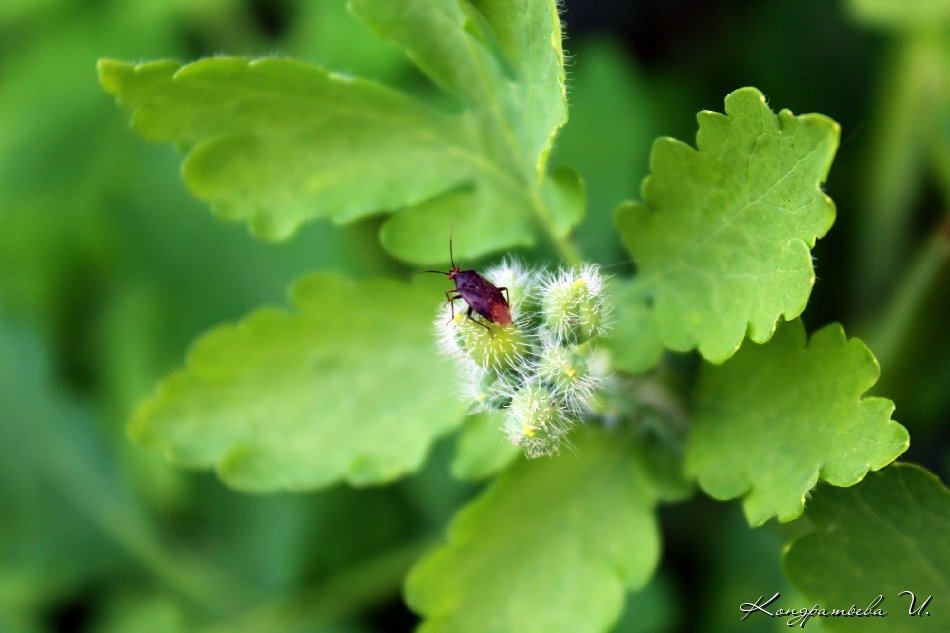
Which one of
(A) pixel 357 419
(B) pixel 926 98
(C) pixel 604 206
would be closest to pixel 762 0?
(B) pixel 926 98

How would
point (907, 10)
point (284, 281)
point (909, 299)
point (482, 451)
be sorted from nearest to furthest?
point (482, 451) → point (909, 299) → point (907, 10) → point (284, 281)

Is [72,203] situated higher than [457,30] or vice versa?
[457,30]

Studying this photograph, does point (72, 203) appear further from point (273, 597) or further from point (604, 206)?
point (604, 206)

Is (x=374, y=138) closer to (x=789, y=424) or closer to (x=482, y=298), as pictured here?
(x=482, y=298)

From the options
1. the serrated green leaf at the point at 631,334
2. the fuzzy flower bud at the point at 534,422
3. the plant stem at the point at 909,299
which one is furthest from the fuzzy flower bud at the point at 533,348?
the plant stem at the point at 909,299

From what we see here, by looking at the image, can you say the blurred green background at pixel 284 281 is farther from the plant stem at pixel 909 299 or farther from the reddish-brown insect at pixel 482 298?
the reddish-brown insect at pixel 482 298

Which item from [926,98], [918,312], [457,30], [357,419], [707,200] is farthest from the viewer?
[926,98]

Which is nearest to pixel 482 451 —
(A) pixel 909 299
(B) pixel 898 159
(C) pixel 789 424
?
(C) pixel 789 424
